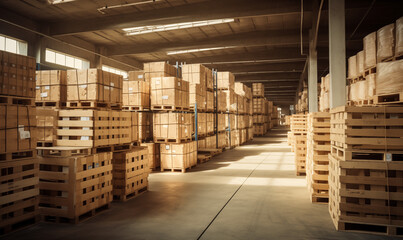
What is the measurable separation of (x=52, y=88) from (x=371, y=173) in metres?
5.90

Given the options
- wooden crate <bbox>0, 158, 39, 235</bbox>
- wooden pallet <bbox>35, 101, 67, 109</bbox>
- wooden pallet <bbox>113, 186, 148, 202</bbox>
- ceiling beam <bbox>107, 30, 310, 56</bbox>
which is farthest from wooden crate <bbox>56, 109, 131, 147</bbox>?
ceiling beam <bbox>107, 30, 310, 56</bbox>

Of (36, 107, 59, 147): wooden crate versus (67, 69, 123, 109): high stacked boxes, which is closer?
(36, 107, 59, 147): wooden crate

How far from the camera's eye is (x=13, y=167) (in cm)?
416

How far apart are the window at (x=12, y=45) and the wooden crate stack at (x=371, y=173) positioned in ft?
41.5

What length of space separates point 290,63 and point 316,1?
12.7m

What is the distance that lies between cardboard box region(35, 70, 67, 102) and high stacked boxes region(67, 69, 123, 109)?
13cm

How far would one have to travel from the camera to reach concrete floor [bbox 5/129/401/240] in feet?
13.2

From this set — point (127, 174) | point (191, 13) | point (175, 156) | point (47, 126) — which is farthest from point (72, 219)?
point (191, 13)

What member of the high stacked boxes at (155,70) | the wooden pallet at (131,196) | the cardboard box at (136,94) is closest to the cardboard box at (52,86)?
the wooden pallet at (131,196)

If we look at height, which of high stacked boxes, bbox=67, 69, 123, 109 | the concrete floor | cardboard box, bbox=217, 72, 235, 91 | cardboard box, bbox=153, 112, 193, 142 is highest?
cardboard box, bbox=217, 72, 235, 91

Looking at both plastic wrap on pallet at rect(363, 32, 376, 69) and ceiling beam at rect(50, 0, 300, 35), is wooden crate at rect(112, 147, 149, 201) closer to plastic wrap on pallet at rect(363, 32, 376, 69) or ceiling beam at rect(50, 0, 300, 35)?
plastic wrap on pallet at rect(363, 32, 376, 69)

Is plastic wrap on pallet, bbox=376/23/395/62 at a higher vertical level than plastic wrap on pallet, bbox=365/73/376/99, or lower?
higher

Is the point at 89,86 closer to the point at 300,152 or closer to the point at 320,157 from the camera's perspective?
the point at 320,157

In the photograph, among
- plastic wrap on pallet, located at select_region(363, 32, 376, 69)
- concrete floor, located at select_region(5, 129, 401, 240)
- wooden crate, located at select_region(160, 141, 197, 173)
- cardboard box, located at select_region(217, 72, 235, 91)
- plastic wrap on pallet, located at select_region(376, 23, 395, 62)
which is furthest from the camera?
cardboard box, located at select_region(217, 72, 235, 91)
